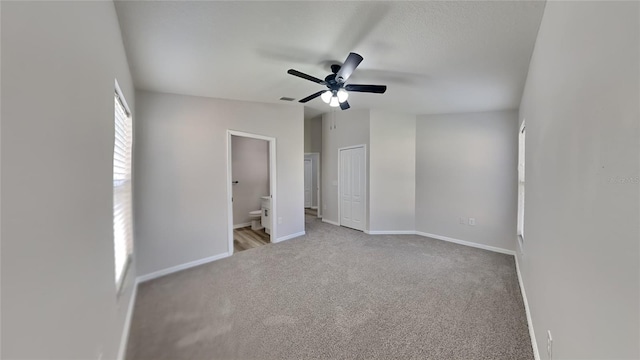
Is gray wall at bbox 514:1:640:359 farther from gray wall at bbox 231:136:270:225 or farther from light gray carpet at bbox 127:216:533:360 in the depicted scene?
gray wall at bbox 231:136:270:225

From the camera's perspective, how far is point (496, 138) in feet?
12.5

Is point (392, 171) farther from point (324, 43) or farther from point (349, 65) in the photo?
point (324, 43)

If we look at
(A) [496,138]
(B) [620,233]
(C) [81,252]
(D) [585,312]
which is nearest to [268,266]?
(C) [81,252]

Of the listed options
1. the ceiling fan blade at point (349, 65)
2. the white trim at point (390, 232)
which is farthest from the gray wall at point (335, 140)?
the ceiling fan blade at point (349, 65)

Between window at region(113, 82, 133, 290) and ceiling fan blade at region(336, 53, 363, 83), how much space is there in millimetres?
1622

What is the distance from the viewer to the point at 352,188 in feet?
16.5

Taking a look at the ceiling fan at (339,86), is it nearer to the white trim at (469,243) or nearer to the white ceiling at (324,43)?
the white ceiling at (324,43)

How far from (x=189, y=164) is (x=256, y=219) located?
2.42 metres

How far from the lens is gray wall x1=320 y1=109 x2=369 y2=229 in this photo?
15.4 feet

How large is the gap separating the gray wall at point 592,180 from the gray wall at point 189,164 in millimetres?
2303

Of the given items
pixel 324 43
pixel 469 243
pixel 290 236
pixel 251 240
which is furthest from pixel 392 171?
pixel 324 43

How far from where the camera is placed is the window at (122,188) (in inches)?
63.4

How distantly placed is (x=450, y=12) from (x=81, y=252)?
226 cm

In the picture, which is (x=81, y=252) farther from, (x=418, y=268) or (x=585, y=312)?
(x=418, y=268)
